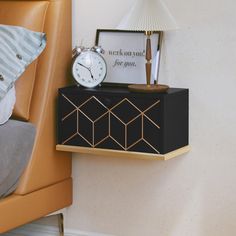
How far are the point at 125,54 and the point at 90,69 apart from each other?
0.53 ft

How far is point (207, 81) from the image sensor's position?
2.49m

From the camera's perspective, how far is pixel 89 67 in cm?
260

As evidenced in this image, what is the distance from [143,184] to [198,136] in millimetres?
329

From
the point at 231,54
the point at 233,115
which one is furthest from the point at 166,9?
the point at 233,115


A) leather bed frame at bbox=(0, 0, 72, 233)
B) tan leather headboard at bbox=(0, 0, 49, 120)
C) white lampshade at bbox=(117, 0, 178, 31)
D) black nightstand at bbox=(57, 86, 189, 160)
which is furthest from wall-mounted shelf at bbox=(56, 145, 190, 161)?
white lampshade at bbox=(117, 0, 178, 31)

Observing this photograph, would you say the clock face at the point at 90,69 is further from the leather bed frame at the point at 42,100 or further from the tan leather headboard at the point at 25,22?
the tan leather headboard at the point at 25,22

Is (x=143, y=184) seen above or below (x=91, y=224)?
above

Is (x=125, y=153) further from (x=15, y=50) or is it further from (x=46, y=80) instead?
(x=15, y=50)

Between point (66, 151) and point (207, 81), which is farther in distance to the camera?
point (66, 151)

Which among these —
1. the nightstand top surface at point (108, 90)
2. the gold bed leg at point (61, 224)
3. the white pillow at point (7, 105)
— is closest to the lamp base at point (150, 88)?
the nightstand top surface at point (108, 90)

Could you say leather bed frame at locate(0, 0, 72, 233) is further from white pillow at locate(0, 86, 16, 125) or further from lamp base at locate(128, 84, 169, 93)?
lamp base at locate(128, 84, 169, 93)

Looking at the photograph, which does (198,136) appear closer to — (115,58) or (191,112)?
(191,112)

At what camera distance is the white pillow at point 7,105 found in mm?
2354

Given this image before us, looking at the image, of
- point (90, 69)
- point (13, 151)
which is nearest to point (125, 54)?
point (90, 69)
